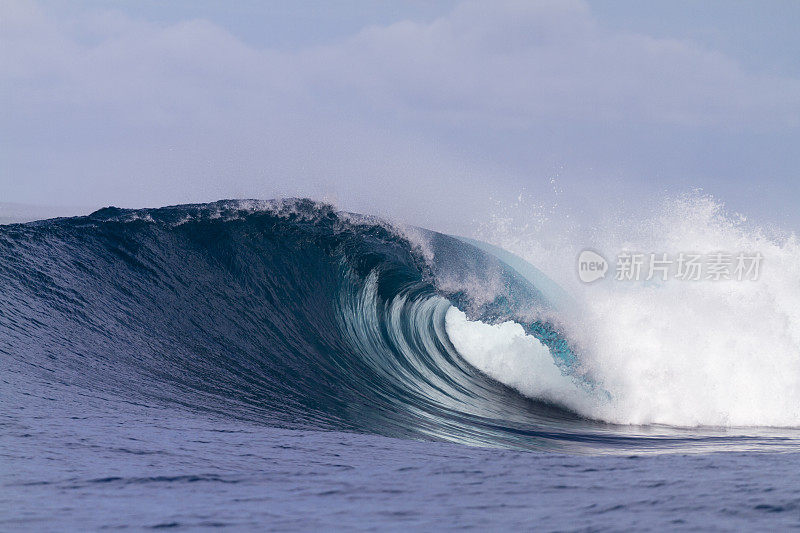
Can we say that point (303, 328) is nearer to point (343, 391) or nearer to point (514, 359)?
point (343, 391)

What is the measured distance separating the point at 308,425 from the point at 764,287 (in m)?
8.79

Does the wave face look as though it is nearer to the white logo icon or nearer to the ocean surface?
the ocean surface

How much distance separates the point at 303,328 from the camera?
28.7 feet

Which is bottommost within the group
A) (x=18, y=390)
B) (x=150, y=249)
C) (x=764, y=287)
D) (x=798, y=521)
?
(x=18, y=390)

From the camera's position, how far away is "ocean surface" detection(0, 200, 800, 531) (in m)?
2.90

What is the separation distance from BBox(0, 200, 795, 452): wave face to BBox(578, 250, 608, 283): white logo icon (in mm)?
859

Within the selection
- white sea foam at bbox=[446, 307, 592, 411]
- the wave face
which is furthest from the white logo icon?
white sea foam at bbox=[446, 307, 592, 411]

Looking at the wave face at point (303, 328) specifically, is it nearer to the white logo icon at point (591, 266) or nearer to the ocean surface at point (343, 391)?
the ocean surface at point (343, 391)

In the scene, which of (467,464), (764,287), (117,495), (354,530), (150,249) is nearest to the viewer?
(354,530)

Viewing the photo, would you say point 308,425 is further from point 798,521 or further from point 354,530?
point 798,521

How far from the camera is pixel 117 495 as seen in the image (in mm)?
2934

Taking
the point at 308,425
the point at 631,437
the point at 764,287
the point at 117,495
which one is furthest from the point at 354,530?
the point at 764,287

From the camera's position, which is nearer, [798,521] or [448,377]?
[798,521]

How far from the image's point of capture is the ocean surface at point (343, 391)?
9.50ft
